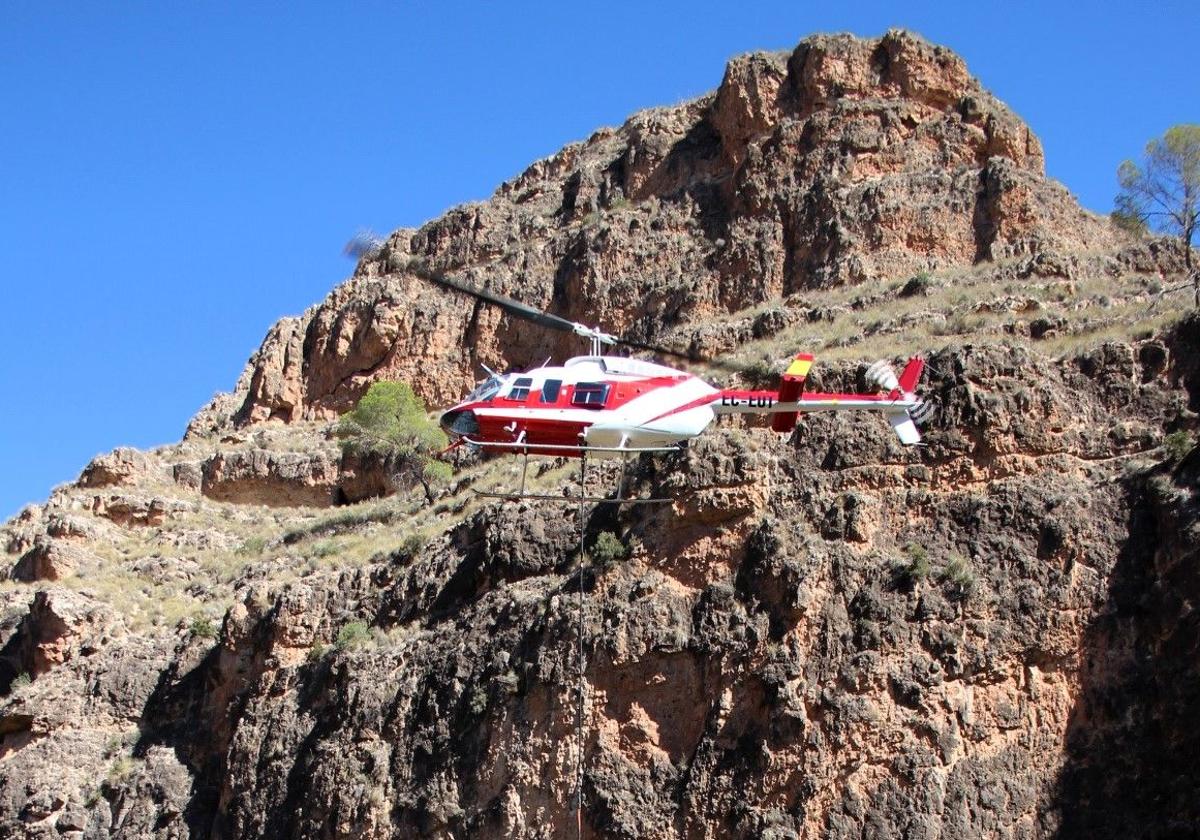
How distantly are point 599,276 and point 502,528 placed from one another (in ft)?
62.3

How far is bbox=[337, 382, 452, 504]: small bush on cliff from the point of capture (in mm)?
52500

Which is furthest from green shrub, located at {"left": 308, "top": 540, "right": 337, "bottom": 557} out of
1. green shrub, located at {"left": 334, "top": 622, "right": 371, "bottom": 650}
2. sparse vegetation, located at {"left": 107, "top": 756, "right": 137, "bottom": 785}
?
sparse vegetation, located at {"left": 107, "top": 756, "right": 137, "bottom": 785}

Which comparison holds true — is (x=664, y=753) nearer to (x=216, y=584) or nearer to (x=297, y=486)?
(x=216, y=584)

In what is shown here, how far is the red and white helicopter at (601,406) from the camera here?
30.5m

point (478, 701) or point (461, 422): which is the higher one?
point (461, 422)

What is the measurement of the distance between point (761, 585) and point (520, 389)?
586 cm

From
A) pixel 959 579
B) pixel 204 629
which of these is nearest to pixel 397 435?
pixel 204 629

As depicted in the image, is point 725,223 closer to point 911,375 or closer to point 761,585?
point 911,375

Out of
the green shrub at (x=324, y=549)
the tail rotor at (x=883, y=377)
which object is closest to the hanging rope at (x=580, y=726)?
the tail rotor at (x=883, y=377)

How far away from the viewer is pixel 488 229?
6222cm

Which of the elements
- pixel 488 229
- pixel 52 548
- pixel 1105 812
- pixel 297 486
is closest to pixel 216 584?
pixel 52 548

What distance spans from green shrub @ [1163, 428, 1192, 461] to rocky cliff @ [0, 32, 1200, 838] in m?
0.05

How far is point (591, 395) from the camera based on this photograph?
3055 cm

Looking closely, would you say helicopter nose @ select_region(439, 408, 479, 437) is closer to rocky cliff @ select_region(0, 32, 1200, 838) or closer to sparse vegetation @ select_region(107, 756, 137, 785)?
rocky cliff @ select_region(0, 32, 1200, 838)
